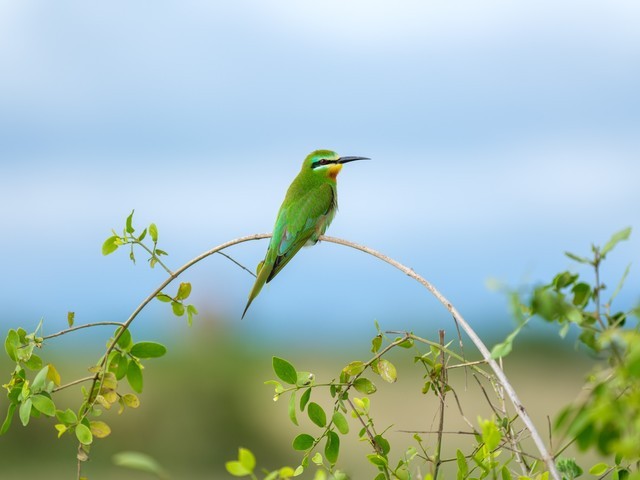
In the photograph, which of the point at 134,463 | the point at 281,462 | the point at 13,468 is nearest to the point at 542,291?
the point at 134,463

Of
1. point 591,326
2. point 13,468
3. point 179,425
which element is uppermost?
point 591,326

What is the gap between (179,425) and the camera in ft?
32.5

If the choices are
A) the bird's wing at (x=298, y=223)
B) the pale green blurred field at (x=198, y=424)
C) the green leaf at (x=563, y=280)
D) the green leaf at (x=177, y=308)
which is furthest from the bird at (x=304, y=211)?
the pale green blurred field at (x=198, y=424)

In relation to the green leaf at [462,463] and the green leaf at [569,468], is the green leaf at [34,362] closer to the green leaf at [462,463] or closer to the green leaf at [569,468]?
the green leaf at [462,463]

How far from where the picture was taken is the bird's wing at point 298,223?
339 centimetres

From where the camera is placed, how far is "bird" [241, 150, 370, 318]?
129 inches

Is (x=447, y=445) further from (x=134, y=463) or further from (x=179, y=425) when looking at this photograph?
(x=134, y=463)

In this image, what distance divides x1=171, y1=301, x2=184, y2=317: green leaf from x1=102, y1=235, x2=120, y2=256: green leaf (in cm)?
23

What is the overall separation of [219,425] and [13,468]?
3219 millimetres

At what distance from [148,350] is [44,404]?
0.90ft

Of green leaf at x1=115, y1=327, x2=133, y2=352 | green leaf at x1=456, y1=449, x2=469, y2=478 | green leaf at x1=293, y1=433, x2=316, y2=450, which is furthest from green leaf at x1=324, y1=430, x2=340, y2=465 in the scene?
green leaf at x1=115, y1=327, x2=133, y2=352

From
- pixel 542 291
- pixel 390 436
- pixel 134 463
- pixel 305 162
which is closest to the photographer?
pixel 134 463

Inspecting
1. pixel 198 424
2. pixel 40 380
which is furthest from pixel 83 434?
pixel 198 424

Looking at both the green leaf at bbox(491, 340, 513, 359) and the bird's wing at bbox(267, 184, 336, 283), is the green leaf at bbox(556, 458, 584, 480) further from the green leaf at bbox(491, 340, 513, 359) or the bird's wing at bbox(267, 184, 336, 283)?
the bird's wing at bbox(267, 184, 336, 283)
